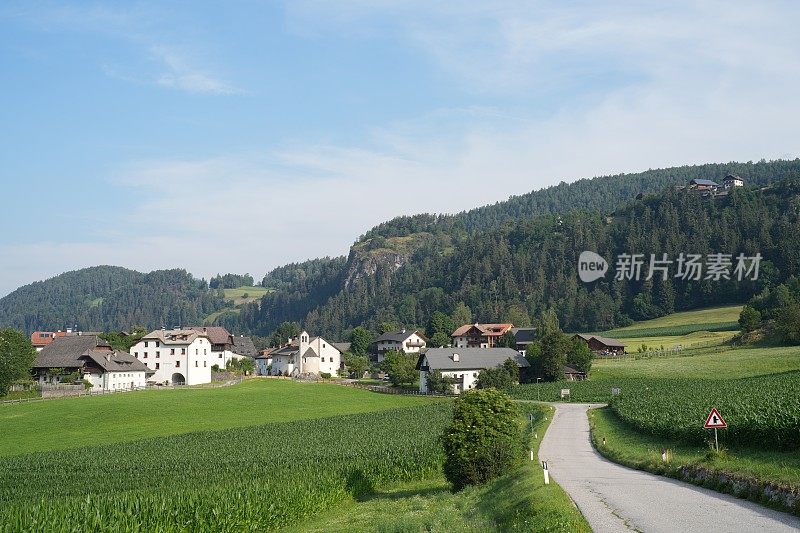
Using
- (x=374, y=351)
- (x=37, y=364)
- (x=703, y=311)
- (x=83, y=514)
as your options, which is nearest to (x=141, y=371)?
(x=37, y=364)

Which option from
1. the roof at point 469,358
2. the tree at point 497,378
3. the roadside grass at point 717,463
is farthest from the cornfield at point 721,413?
the roof at point 469,358

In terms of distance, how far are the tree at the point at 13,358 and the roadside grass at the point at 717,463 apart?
6520 centimetres

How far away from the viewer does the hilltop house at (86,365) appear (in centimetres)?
9456

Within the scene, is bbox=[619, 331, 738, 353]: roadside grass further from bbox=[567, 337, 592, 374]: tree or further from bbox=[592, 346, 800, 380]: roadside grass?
bbox=[567, 337, 592, 374]: tree

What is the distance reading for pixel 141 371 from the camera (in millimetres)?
106250

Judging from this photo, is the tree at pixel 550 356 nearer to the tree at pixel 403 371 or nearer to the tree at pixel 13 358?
the tree at pixel 403 371

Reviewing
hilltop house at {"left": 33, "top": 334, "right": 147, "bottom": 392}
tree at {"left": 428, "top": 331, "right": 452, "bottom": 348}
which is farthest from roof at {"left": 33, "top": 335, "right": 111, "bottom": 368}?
tree at {"left": 428, "top": 331, "right": 452, "bottom": 348}

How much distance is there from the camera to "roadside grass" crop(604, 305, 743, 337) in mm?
153188

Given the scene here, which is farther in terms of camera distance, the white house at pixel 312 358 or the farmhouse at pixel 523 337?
the farmhouse at pixel 523 337

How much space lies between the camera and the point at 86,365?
96.6 metres

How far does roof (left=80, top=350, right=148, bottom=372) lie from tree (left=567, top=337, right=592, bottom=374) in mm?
61100

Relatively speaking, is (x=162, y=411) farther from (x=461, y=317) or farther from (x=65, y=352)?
(x=461, y=317)

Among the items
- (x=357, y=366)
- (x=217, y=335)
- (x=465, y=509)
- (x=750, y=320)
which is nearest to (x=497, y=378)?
(x=357, y=366)

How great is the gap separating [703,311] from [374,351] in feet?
257
